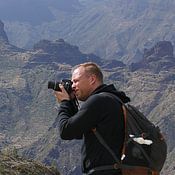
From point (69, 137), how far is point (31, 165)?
6176 millimetres

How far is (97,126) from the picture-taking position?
8336 mm

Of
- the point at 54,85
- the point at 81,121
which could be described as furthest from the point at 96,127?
the point at 54,85

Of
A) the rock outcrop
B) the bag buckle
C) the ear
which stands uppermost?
the ear

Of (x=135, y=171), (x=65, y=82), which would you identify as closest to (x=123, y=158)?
(x=135, y=171)

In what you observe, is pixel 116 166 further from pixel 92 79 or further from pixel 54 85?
pixel 54 85

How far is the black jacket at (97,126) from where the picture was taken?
8.26 metres

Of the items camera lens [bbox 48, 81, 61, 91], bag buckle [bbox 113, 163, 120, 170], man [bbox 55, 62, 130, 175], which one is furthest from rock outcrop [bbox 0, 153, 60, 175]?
bag buckle [bbox 113, 163, 120, 170]

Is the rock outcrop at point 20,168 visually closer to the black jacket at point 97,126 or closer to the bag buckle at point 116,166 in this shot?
the black jacket at point 97,126

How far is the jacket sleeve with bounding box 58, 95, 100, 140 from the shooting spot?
827cm

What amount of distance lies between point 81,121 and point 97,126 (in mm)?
241

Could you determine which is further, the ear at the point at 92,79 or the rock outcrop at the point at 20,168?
the rock outcrop at the point at 20,168

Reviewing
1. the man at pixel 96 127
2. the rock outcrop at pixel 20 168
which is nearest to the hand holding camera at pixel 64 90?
the man at pixel 96 127

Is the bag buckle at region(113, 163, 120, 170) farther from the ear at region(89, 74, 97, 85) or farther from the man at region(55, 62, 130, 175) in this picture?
the ear at region(89, 74, 97, 85)

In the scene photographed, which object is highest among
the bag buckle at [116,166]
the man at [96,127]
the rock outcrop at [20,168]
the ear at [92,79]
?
the ear at [92,79]
